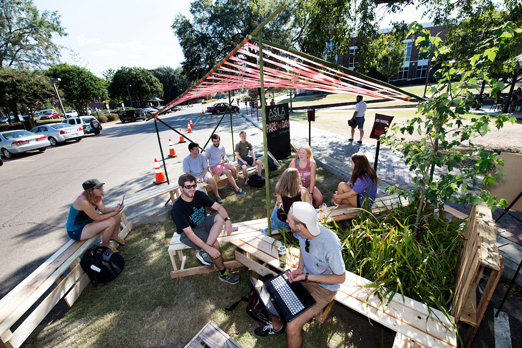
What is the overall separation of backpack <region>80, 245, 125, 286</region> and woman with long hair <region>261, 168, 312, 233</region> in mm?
2322

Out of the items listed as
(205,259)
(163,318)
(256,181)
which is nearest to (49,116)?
(256,181)

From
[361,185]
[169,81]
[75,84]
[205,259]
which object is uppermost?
[169,81]

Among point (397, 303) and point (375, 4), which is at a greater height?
point (375, 4)

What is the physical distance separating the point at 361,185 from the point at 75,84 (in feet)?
116

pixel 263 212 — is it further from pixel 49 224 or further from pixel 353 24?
pixel 353 24

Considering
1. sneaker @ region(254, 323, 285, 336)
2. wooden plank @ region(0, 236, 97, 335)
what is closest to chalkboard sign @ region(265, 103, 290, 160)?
sneaker @ region(254, 323, 285, 336)

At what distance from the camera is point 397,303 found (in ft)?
7.47

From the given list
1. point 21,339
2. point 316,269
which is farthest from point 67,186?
point 316,269

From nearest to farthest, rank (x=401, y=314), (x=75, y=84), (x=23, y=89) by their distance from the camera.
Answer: (x=401, y=314), (x=23, y=89), (x=75, y=84)

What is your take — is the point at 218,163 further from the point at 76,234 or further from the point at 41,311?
the point at 41,311

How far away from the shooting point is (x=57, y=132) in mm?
14664

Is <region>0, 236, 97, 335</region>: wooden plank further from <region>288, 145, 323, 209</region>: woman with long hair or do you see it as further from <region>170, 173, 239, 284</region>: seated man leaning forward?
<region>288, 145, 323, 209</region>: woman with long hair

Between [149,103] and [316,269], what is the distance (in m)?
65.7

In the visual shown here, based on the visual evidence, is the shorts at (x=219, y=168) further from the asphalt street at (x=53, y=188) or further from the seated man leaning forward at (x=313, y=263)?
the seated man leaning forward at (x=313, y=263)
